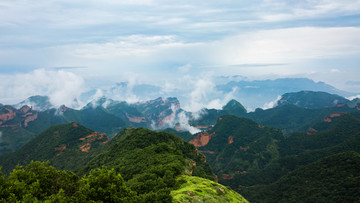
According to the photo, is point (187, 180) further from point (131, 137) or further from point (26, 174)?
point (131, 137)

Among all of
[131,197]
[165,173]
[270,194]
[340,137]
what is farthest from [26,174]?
[340,137]

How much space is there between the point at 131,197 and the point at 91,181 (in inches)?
282

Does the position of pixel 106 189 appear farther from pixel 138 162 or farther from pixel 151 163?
pixel 138 162

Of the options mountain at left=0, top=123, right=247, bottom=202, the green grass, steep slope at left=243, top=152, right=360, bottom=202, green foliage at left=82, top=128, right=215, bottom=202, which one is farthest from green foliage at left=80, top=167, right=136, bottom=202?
steep slope at left=243, top=152, right=360, bottom=202

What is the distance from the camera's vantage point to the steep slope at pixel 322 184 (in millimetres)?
87062

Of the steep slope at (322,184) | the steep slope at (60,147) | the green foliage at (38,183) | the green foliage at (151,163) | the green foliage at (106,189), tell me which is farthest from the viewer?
the steep slope at (60,147)

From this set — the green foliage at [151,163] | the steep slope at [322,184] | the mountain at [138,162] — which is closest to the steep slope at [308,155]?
the steep slope at [322,184]

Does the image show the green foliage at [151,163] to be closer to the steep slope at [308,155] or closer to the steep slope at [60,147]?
the steep slope at [60,147]

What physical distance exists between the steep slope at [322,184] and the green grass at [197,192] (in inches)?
2354

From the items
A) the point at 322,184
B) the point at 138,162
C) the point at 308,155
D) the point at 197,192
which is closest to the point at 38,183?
the point at 197,192

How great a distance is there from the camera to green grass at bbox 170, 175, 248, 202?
1767 inches

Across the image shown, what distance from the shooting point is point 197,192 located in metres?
48.0

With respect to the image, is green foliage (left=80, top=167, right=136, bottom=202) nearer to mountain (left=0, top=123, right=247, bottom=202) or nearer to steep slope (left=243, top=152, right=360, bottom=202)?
mountain (left=0, top=123, right=247, bottom=202)

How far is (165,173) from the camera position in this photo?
57906 mm
